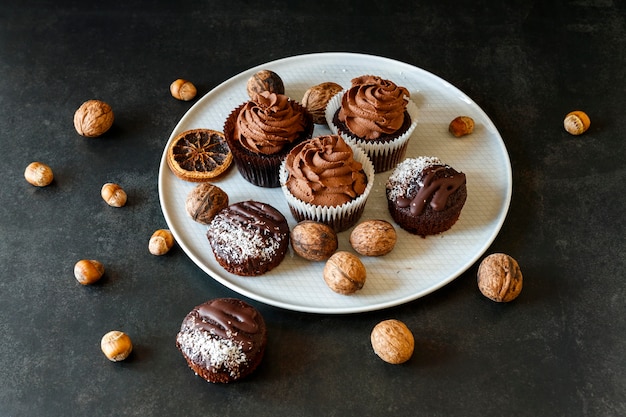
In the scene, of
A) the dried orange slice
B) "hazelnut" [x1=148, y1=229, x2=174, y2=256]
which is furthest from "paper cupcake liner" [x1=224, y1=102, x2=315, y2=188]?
"hazelnut" [x1=148, y1=229, x2=174, y2=256]

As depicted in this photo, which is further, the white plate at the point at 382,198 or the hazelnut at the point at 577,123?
the hazelnut at the point at 577,123

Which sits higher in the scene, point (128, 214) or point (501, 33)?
point (501, 33)

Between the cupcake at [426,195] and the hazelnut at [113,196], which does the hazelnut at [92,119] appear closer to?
the hazelnut at [113,196]

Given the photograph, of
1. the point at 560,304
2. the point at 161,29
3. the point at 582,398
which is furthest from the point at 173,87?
the point at 582,398

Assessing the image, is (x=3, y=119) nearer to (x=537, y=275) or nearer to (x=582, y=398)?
(x=537, y=275)

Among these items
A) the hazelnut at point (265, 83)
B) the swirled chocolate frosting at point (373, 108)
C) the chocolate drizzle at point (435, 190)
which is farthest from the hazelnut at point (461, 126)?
the hazelnut at point (265, 83)

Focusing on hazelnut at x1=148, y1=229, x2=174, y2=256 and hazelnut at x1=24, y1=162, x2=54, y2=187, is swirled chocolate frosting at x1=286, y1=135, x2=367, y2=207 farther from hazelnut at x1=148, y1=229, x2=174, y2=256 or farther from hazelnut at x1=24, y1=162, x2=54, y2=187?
hazelnut at x1=24, y1=162, x2=54, y2=187

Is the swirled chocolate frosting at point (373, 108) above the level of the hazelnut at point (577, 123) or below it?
above
